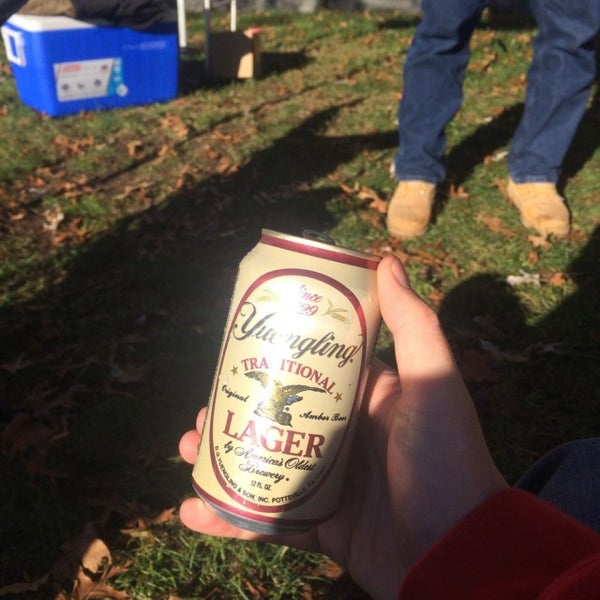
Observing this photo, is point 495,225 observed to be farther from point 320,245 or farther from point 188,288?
point 320,245

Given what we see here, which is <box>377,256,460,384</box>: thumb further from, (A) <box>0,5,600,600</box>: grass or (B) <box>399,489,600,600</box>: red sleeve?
(A) <box>0,5,600,600</box>: grass

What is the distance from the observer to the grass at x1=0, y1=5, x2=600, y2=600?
2.37 m

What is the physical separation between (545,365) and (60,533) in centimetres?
228

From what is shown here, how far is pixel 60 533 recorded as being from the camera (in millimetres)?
2340

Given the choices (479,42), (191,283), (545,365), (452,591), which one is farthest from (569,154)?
(452,591)

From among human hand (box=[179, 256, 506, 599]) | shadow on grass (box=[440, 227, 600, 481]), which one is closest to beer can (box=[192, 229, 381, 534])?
human hand (box=[179, 256, 506, 599])

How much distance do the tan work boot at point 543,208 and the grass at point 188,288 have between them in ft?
0.36

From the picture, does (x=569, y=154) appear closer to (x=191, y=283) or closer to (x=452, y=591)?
(x=191, y=283)

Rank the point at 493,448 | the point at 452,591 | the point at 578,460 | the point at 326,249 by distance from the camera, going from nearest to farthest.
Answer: the point at 452,591, the point at 326,249, the point at 578,460, the point at 493,448

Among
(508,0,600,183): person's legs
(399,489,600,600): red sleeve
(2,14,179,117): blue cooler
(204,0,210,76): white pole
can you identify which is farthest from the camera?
(204,0,210,76): white pole

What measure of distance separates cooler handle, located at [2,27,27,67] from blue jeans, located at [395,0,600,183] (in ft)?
12.2

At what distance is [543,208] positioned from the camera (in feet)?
13.3

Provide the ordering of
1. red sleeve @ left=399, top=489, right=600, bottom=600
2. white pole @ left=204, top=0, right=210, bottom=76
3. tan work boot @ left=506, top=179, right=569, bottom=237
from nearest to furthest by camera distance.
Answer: red sleeve @ left=399, top=489, right=600, bottom=600 → tan work boot @ left=506, top=179, right=569, bottom=237 → white pole @ left=204, top=0, right=210, bottom=76

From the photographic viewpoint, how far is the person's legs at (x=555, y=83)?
11.9 ft
